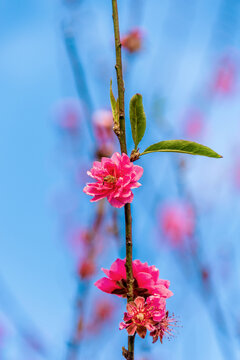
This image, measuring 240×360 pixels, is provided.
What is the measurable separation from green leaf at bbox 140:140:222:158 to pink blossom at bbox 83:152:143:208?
0.07 meters

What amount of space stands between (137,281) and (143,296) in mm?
36

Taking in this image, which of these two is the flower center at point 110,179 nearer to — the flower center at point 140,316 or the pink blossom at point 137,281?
the pink blossom at point 137,281

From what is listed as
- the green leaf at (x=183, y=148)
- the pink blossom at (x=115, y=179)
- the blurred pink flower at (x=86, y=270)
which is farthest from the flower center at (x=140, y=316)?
the blurred pink flower at (x=86, y=270)

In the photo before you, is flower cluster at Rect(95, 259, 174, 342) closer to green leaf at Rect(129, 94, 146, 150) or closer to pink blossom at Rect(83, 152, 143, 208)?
pink blossom at Rect(83, 152, 143, 208)

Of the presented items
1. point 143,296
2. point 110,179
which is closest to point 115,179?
point 110,179

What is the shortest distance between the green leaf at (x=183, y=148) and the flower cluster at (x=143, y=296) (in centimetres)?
27

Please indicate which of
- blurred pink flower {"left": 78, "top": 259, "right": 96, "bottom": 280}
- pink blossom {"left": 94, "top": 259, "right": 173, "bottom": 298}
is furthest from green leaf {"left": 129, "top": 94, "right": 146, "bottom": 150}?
blurred pink flower {"left": 78, "top": 259, "right": 96, "bottom": 280}

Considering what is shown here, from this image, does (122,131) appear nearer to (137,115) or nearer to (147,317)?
(137,115)

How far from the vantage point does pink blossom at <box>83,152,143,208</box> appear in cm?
93

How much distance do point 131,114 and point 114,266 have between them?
355 millimetres

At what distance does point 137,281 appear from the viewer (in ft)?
3.04

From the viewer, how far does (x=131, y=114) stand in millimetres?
913

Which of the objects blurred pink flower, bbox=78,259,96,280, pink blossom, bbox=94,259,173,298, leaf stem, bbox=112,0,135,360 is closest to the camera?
leaf stem, bbox=112,0,135,360

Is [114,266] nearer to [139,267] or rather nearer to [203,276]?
[139,267]
